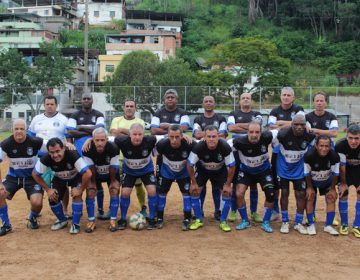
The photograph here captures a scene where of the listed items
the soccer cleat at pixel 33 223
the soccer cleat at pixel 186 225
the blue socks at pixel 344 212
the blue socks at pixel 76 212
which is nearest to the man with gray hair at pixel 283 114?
the blue socks at pixel 344 212

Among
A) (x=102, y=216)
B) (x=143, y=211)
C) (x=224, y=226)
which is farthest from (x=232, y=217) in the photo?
(x=102, y=216)

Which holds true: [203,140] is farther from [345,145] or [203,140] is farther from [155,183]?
[345,145]

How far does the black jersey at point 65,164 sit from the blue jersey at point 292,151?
10.6 feet

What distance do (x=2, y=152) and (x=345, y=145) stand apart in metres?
Result: 5.56

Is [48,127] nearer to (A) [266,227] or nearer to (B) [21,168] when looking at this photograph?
(B) [21,168]

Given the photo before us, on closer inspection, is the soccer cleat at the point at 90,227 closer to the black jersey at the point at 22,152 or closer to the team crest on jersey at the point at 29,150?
the black jersey at the point at 22,152

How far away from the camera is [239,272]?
4871mm

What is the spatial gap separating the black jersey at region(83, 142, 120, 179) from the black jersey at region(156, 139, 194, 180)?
74 centimetres

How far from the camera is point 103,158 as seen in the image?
6930 mm

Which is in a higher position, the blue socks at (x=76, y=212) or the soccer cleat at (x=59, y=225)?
the blue socks at (x=76, y=212)

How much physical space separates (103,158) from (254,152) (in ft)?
8.31

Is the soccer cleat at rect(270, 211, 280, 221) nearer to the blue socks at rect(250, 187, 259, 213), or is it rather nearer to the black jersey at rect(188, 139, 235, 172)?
the blue socks at rect(250, 187, 259, 213)

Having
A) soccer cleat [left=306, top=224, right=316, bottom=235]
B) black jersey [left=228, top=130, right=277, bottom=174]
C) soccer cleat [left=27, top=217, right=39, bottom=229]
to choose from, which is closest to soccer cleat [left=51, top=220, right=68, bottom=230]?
soccer cleat [left=27, top=217, right=39, bottom=229]

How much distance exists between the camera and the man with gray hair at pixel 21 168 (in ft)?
21.8
